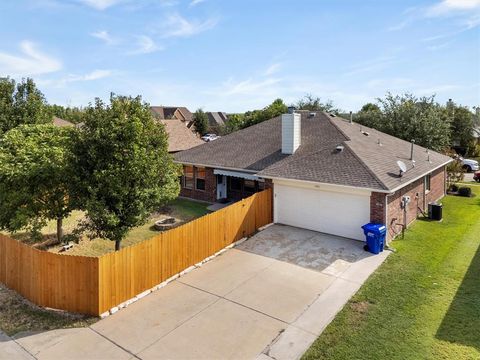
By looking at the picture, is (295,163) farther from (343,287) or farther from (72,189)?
(72,189)

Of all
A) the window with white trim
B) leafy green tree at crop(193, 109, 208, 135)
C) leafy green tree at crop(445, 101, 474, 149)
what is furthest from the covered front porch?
leafy green tree at crop(193, 109, 208, 135)

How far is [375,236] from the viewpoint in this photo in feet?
40.6

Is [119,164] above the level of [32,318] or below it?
above

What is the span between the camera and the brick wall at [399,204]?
13.0m

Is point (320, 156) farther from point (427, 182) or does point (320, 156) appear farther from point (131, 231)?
point (131, 231)

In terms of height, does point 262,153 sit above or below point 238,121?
below

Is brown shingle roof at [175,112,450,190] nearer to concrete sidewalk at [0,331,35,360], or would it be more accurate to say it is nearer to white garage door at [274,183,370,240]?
white garage door at [274,183,370,240]

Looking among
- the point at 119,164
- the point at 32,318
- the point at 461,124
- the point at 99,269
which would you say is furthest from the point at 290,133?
the point at 461,124

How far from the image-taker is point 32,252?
922 cm

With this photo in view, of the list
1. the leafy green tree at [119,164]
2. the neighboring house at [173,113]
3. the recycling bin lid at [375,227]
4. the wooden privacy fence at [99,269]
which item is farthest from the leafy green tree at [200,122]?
the recycling bin lid at [375,227]

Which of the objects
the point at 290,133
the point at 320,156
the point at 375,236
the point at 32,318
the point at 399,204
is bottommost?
the point at 32,318

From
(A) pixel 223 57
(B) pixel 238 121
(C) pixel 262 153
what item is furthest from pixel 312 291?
(B) pixel 238 121

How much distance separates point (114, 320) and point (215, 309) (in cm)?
258

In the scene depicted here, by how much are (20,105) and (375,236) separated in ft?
83.2
